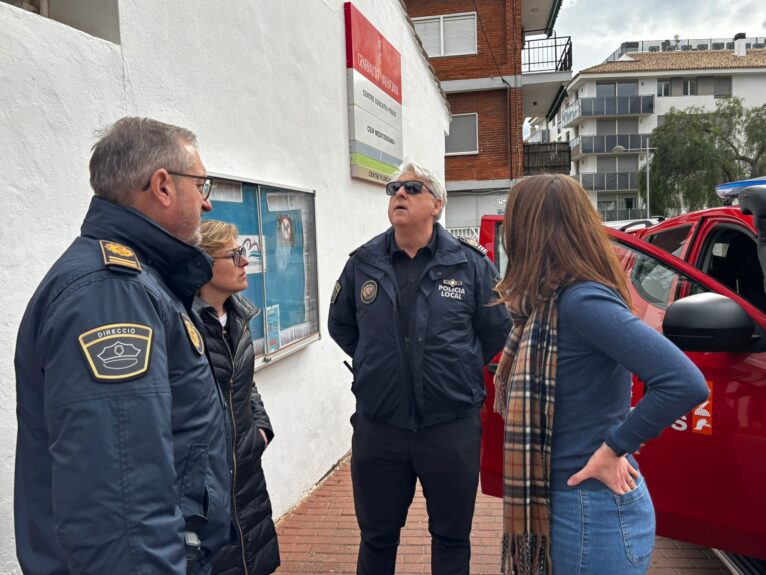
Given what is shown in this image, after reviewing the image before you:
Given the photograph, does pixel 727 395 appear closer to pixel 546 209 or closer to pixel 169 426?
pixel 546 209

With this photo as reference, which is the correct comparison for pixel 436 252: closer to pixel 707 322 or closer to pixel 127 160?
pixel 707 322

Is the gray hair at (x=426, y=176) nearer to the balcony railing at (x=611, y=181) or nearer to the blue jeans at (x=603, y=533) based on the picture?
the blue jeans at (x=603, y=533)

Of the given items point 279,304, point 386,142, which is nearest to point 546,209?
point 279,304

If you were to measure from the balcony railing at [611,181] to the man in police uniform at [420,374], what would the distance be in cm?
5445

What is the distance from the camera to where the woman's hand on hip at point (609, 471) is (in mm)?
1499

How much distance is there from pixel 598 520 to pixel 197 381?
1122 millimetres

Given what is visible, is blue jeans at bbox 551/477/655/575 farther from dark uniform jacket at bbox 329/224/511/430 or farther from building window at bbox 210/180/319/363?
building window at bbox 210/180/319/363

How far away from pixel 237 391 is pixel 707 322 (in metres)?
1.73

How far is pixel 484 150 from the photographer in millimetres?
17000

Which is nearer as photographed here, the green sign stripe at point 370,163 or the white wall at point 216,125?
the white wall at point 216,125

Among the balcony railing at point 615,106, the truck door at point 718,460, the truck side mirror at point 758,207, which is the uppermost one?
the balcony railing at point 615,106

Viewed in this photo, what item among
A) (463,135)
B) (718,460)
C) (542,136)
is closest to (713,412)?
(718,460)

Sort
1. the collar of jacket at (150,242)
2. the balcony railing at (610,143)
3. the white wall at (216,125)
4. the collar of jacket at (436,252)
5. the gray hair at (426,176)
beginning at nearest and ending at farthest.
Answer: the collar of jacket at (150,242), the white wall at (216,125), the collar of jacket at (436,252), the gray hair at (426,176), the balcony railing at (610,143)

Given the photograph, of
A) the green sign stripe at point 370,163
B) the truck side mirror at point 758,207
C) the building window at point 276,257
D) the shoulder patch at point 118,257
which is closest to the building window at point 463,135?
the green sign stripe at point 370,163
